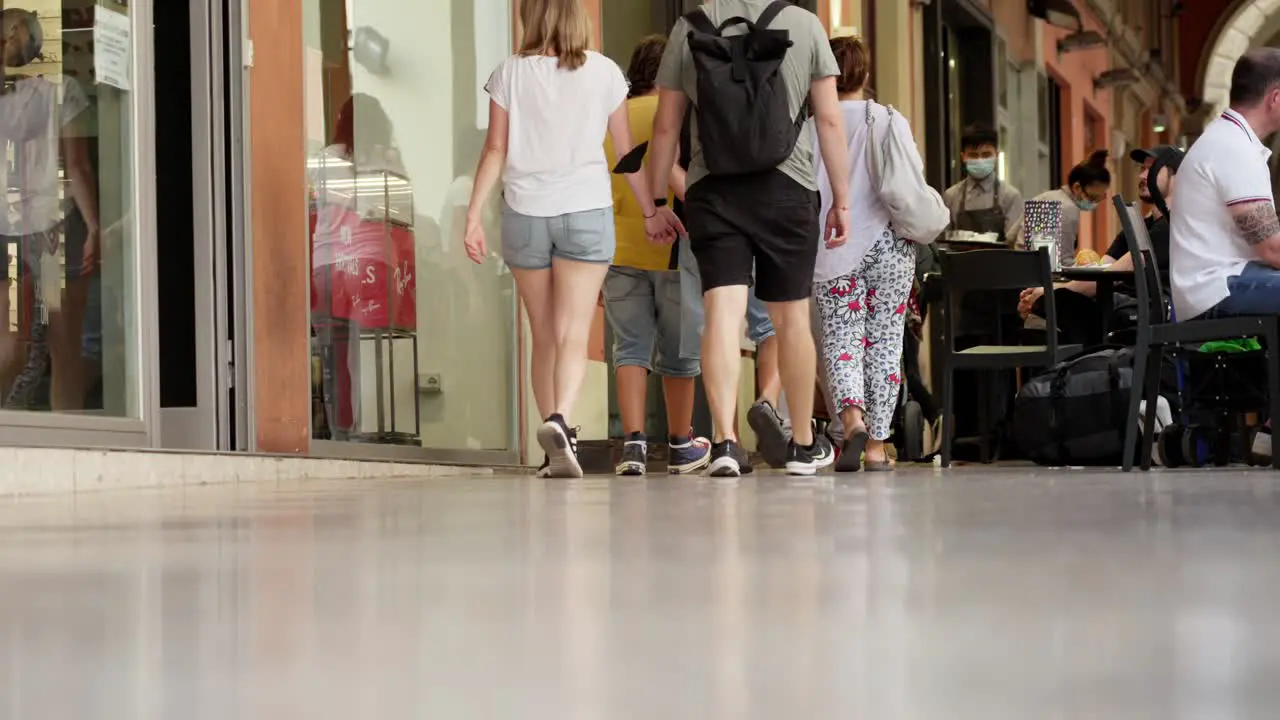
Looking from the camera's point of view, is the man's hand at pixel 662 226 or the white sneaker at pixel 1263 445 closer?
the man's hand at pixel 662 226

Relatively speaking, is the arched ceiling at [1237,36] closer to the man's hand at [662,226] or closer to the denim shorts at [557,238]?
the man's hand at [662,226]

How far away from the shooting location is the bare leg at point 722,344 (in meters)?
4.88

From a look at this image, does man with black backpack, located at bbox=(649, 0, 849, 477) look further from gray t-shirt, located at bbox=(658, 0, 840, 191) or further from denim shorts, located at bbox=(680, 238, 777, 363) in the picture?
denim shorts, located at bbox=(680, 238, 777, 363)

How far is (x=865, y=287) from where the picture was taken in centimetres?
584

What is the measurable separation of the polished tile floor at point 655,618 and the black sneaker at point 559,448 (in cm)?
226

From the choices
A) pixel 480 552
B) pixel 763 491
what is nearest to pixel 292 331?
pixel 763 491

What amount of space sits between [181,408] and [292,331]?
0.54 meters

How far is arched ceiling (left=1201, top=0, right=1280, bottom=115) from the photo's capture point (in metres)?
26.5

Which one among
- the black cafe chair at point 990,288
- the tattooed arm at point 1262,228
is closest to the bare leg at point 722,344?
the tattooed arm at point 1262,228

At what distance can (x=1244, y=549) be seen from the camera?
1.91 meters

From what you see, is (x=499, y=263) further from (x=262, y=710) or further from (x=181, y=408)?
(x=262, y=710)

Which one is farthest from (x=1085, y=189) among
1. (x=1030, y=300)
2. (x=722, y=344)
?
(x=722, y=344)

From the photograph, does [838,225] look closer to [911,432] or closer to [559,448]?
[559,448]

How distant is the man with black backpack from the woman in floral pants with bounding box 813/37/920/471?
2.32ft
